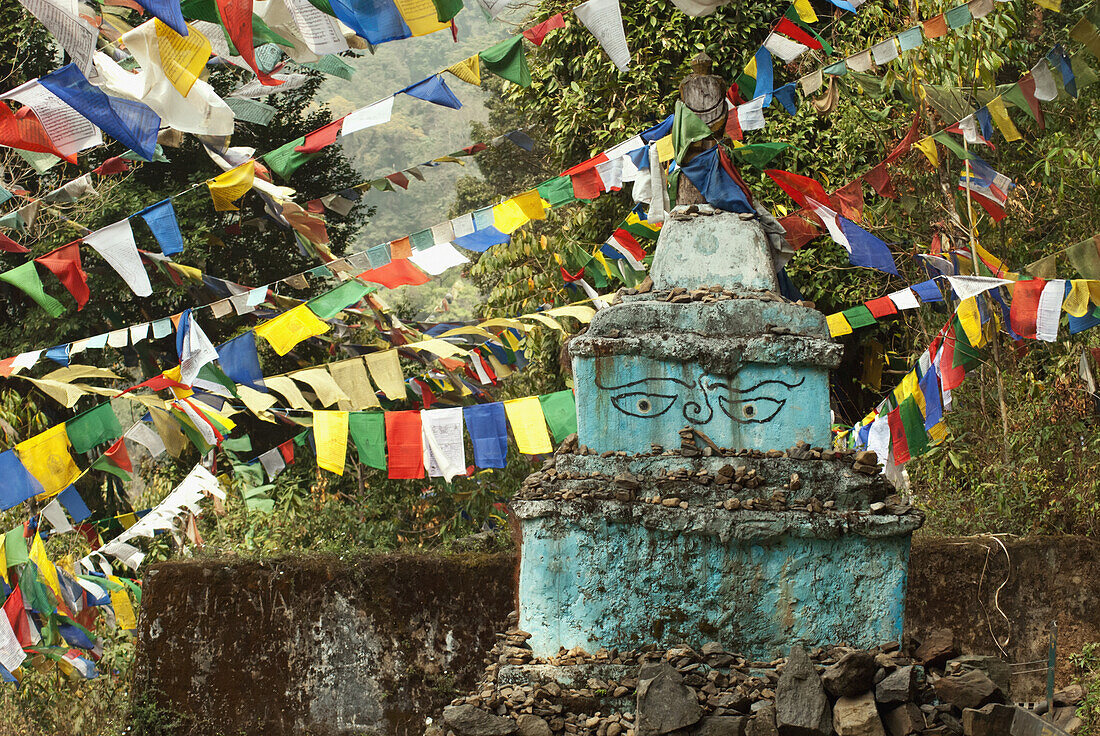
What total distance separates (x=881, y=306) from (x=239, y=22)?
6033 millimetres

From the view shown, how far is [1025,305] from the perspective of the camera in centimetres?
720

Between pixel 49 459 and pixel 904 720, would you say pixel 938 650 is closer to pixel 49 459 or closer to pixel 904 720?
pixel 904 720

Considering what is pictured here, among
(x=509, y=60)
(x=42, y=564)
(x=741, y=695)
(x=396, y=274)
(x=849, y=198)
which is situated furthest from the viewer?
(x=849, y=198)

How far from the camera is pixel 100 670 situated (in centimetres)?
969

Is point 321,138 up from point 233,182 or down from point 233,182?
up

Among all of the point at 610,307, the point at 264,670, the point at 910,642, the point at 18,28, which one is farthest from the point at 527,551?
the point at 18,28

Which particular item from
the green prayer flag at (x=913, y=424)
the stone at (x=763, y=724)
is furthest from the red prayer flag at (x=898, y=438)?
the stone at (x=763, y=724)

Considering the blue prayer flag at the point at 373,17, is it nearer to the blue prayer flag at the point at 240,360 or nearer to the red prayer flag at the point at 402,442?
the blue prayer flag at the point at 240,360

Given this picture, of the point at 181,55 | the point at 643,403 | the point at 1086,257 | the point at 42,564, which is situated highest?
the point at 181,55

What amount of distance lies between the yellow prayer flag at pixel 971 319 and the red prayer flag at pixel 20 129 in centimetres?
596

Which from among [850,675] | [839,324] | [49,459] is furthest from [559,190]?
[850,675]

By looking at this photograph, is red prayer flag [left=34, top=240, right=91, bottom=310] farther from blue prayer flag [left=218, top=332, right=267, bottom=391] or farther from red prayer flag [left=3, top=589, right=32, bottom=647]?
red prayer flag [left=3, top=589, right=32, bottom=647]

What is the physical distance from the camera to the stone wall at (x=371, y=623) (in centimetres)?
825

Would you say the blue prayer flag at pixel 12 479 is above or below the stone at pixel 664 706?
above
